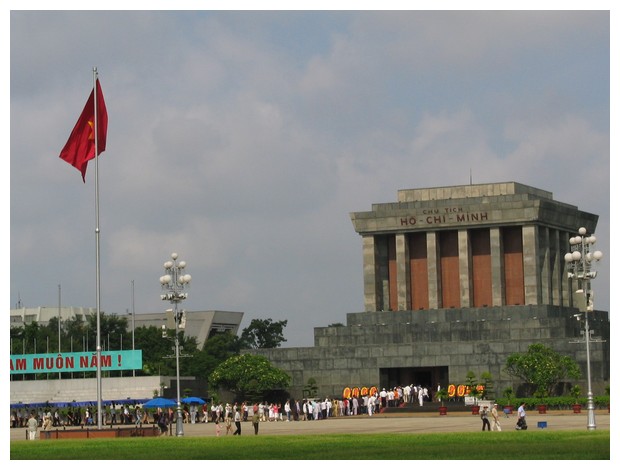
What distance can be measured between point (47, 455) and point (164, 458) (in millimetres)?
4536

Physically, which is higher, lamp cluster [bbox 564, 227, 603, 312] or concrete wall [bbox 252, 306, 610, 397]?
lamp cluster [bbox 564, 227, 603, 312]

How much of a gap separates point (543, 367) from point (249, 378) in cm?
1638

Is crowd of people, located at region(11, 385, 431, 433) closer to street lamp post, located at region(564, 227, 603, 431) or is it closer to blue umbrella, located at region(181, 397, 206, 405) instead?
blue umbrella, located at region(181, 397, 206, 405)

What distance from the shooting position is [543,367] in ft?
224

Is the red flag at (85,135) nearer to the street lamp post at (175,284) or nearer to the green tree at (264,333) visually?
the street lamp post at (175,284)

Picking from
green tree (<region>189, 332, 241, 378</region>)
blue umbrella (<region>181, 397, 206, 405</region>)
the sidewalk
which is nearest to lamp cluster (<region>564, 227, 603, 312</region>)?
the sidewalk

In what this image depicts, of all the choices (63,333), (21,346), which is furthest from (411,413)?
(63,333)

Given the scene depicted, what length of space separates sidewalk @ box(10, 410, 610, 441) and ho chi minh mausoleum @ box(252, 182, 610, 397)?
7.37m

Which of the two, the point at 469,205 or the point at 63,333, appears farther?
the point at 63,333

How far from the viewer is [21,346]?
113m

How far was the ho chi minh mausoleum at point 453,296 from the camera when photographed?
73375 millimetres

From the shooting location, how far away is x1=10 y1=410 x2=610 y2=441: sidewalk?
4931cm

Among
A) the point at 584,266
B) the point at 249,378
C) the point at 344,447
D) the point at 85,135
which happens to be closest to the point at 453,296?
the point at 249,378

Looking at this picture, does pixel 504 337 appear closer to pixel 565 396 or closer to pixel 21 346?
pixel 565 396
